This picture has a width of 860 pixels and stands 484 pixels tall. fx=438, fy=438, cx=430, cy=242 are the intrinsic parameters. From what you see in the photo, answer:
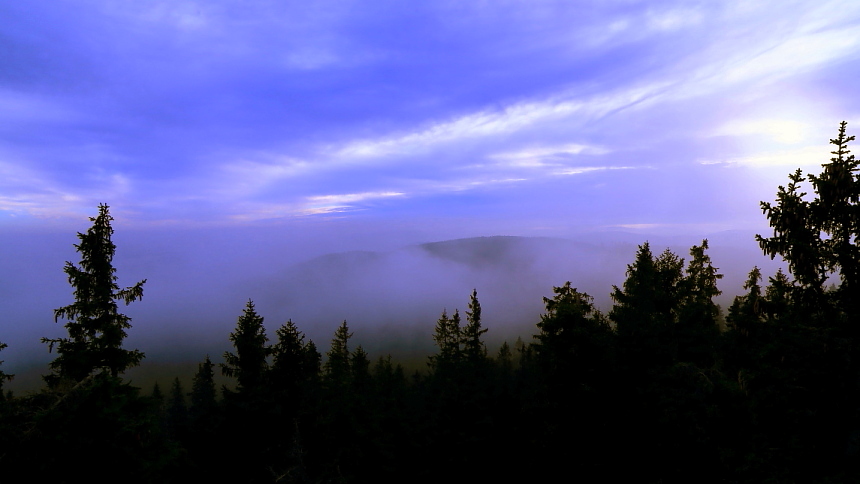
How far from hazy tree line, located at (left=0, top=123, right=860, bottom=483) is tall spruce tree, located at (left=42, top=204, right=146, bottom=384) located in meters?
0.08

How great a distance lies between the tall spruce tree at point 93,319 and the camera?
19.5 metres

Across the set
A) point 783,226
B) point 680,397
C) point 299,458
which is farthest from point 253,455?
point 783,226

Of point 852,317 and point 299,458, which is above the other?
point 852,317

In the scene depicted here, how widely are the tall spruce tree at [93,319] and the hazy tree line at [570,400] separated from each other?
3.1 inches

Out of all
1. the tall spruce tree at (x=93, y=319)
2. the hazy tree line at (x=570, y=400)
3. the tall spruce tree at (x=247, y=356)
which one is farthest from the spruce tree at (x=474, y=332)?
the tall spruce tree at (x=93, y=319)

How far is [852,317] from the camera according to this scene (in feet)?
38.9

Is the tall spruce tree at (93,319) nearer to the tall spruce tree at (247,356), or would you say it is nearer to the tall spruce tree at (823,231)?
the tall spruce tree at (247,356)

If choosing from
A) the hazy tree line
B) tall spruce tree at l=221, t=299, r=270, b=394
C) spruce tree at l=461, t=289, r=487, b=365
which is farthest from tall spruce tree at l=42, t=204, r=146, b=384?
spruce tree at l=461, t=289, r=487, b=365

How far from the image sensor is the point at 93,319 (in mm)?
20000

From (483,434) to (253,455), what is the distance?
15.2 metres

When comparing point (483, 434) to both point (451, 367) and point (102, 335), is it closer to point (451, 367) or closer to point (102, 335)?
point (451, 367)

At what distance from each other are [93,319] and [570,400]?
71.1ft

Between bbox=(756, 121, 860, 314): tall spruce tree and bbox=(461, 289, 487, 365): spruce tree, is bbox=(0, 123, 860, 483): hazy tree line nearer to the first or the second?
bbox=(756, 121, 860, 314): tall spruce tree

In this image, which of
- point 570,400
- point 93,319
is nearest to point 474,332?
point 570,400
